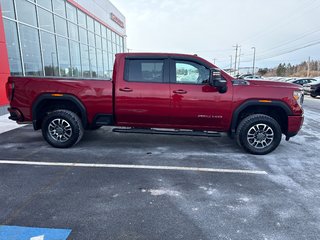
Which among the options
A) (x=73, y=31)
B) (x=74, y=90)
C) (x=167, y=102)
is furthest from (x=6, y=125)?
(x=73, y=31)

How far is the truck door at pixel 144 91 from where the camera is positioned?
5031 millimetres

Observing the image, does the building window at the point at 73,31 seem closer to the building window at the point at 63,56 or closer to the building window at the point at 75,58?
the building window at the point at 75,58

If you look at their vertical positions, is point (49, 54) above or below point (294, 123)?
above

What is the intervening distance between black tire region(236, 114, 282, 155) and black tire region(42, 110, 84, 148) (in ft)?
11.2

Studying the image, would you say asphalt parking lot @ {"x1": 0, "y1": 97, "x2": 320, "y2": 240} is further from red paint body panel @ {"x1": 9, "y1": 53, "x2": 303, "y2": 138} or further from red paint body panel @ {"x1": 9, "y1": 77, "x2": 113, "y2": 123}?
red paint body panel @ {"x1": 9, "y1": 77, "x2": 113, "y2": 123}

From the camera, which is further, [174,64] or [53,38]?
[53,38]

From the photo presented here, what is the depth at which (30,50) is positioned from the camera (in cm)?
1195

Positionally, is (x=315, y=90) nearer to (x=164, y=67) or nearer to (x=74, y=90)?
(x=164, y=67)

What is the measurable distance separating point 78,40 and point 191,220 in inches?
702

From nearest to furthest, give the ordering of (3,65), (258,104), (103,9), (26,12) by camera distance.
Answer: (258,104) < (3,65) < (26,12) < (103,9)

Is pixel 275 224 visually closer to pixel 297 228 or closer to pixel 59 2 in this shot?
pixel 297 228

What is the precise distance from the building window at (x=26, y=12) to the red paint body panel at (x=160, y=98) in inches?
309

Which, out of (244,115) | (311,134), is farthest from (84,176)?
(311,134)

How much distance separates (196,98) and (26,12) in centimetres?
1089
